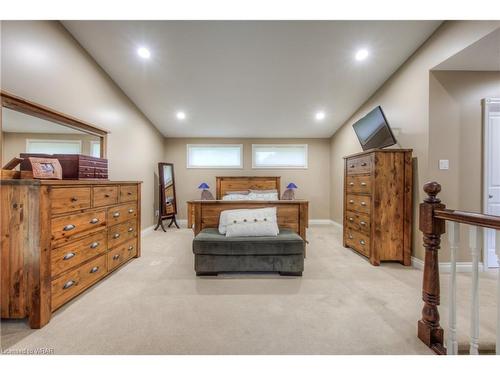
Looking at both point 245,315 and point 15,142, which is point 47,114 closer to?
point 15,142

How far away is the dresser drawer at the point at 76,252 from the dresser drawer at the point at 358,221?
A: 10.8 ft

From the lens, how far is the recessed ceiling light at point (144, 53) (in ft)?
9.25

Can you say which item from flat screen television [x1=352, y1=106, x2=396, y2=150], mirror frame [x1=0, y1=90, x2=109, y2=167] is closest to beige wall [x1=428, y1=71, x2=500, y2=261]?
flat screen television [x1=352, y1=106, x2=396, y2=150]

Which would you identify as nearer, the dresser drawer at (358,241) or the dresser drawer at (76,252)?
the dresser drawer at (76,252)

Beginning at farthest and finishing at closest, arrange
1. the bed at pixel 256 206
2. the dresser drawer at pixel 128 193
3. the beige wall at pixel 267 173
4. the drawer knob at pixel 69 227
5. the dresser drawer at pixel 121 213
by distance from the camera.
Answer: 1. the beige wall at pixel 267 173
2. the bed at pixel 256 206
3. the dresser drawer at pixel 128 193
4. the dresser drawer at pixel 121 213
5. the drawer knob at pixel 69 227

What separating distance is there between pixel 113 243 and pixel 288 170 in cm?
430

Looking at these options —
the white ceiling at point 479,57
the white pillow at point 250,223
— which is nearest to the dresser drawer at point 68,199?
the white pillow at point 250,223

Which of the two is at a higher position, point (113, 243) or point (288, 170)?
point (288, 170)

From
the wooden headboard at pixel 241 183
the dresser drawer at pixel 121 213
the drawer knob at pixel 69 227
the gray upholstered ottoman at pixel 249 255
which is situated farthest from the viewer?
the wooden headboard at pixel 241 183

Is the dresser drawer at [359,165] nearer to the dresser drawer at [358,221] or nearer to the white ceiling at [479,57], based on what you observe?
the dresser drawer at [358,221]

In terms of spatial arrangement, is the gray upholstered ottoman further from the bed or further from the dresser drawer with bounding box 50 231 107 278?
the dresser drawer with bounding box 50 231 107 278
